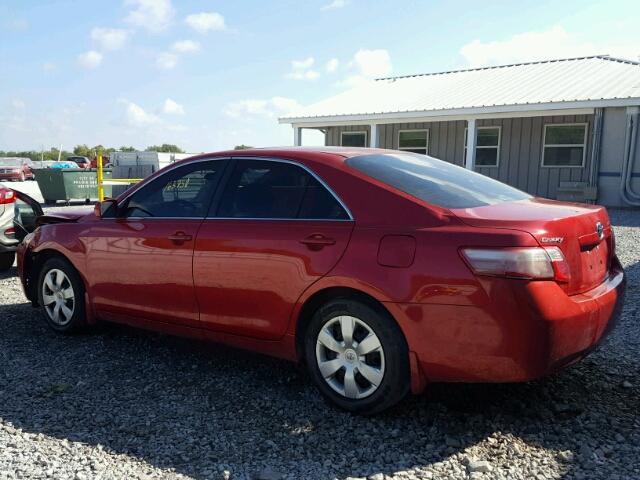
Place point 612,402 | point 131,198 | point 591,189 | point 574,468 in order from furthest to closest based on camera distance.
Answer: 1. point 591,189
2. point 131,198
3. point 612,402
4. point 574,468

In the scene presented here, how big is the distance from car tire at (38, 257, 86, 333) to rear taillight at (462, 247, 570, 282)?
3.26m

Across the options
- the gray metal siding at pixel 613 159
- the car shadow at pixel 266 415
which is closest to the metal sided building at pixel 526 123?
the gray metal siding at pixel 613 159

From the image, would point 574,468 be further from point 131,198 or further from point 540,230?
point 131,198

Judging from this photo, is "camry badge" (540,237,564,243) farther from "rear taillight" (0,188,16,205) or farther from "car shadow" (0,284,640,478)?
"rear taillight" (0,188,16,205)

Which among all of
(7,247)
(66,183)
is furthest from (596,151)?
(66,183)

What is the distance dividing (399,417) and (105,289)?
97.1 inches

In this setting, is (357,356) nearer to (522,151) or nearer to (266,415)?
(266,415)

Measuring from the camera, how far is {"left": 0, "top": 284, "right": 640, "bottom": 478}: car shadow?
10.0 ft

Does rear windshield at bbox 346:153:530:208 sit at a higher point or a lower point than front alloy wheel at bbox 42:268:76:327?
higher

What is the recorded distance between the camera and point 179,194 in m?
4.37

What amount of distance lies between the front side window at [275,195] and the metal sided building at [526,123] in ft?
42.4

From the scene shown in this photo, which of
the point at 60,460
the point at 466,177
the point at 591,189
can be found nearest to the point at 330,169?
the point at 466,177

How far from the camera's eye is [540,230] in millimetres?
2990

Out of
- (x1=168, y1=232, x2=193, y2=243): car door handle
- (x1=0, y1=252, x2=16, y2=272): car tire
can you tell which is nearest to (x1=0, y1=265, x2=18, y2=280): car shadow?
(x1=0, y1=252, x2=16, y2=272): car tire
